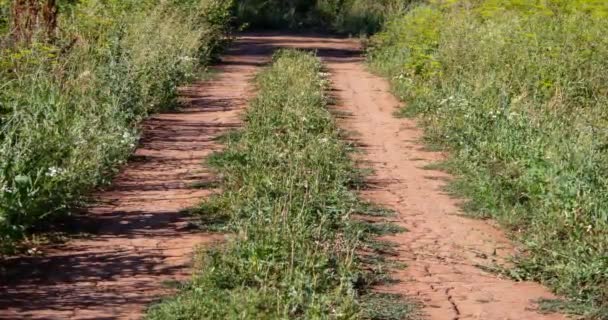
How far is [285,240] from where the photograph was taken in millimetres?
7535

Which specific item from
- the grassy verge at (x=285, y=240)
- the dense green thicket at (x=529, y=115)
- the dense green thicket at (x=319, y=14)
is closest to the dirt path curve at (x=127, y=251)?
the grassy verge at (x=285, y=240)

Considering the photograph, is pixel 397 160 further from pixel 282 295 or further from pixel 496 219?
pixel 282 295

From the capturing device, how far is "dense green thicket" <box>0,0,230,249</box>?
27.2 feet

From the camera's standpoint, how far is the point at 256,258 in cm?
722

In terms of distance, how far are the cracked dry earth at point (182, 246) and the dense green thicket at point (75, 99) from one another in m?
0.30

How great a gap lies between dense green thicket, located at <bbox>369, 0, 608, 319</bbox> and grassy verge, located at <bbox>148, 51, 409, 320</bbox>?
1128mm

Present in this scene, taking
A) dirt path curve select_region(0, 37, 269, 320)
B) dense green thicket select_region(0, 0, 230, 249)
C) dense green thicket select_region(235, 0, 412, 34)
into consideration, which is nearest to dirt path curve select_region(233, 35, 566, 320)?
dirt path curve select_region(0, 37, 269, 320)

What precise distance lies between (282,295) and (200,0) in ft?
60.4

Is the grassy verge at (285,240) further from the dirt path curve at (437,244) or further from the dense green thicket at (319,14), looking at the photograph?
the dense green thicket at (319,14)

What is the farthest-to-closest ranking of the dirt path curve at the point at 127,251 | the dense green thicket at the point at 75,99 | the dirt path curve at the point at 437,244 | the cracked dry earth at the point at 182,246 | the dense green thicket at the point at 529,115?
the dense green thicket at the point at 75,99, the dense green thicket at the point at 529,115, the dirt path curve at the point at 437,244, the cracked dry earth at the point at 182,246, the dirt path curve at the point at 127,251

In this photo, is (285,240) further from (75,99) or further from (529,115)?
(529,115)

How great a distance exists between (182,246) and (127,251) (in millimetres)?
387

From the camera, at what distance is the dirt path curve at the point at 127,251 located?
22.0 ft

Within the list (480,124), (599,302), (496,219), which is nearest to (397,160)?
(480,124)
